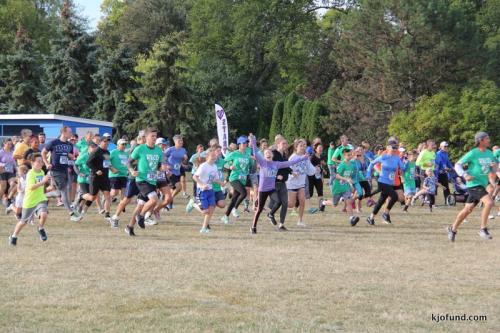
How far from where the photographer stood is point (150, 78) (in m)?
52.2

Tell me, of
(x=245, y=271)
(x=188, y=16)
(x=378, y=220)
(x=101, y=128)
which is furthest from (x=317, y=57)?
(x=245, y=271)

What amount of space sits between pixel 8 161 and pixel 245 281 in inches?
444

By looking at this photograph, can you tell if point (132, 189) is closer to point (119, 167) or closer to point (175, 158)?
point (119, 167)

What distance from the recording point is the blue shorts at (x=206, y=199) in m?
14.9

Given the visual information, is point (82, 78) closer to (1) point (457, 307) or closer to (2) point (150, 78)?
(2) point (150, 78)

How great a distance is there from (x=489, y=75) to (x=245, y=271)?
37.7 meters

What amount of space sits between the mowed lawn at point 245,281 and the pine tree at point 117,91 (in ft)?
126

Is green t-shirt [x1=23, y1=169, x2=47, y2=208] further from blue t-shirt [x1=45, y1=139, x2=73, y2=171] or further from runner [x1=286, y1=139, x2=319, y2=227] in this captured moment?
runner [x1=286, y1=139, x2=319, y2=227]

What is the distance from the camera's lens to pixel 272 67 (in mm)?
63188

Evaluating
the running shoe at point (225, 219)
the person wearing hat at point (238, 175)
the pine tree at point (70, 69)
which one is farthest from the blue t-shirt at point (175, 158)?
the pine tree at point (70, 69)

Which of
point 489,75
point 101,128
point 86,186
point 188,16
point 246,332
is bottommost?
point 246,332

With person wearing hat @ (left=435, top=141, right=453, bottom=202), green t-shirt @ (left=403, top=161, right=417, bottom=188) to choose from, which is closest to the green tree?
green t-shirt @ (left=403, top=161, right=417, bottom=188)

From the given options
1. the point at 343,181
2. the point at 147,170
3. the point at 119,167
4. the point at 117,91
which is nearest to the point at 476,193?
the point at 343,181

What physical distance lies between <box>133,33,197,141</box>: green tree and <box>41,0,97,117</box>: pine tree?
196 inches
